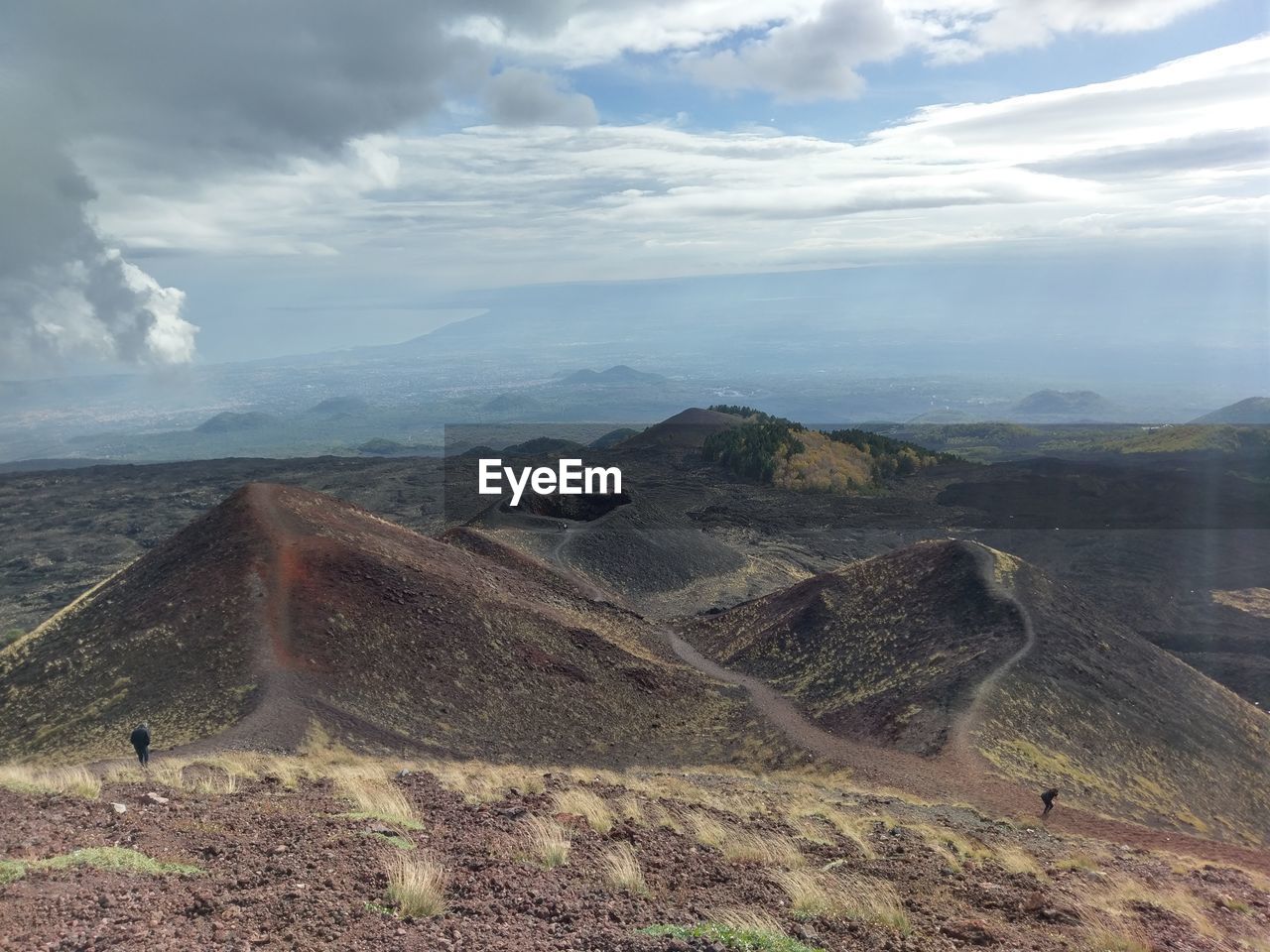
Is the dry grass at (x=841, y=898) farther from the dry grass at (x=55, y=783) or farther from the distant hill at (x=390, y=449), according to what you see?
the distant hill at (x=390, y=449)

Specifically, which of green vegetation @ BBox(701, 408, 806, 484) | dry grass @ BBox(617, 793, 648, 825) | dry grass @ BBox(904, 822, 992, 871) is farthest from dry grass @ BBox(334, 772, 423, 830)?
green vegetation @ BBox(701, 408, 806, 484)

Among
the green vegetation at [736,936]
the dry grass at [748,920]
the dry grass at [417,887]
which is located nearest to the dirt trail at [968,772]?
the dry grass at [748,920]

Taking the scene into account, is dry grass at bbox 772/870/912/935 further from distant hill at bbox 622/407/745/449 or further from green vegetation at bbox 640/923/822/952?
distant hill at bbox 622/407/745/449

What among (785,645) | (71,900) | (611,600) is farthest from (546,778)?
(611,600)

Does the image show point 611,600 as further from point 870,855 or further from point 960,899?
point 960,899
